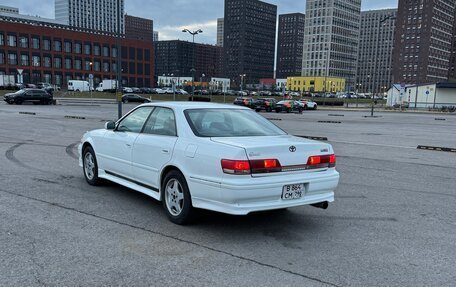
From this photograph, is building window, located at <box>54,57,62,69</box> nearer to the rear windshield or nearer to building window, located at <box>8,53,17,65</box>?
building window, located at <box>8,53,17,65</box>

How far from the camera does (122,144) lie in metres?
6.59

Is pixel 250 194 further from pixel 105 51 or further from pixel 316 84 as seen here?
pixel 316 84

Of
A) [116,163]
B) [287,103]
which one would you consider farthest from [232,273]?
[287,103]

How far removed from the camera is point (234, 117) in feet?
20.6

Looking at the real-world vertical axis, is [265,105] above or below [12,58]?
below

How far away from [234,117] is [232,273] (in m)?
2.70

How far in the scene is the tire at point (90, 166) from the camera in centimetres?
748

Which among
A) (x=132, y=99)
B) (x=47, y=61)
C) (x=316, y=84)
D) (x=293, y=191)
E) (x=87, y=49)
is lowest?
(x=132, y=99)

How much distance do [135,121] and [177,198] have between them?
1760 millimetres

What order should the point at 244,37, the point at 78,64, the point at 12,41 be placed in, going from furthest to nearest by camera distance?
1. the point at 244,37
2. the point at 78,64
3. the point at 12,41

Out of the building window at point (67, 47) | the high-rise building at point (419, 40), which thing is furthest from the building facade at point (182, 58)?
the high-rise building at point (419, 40)

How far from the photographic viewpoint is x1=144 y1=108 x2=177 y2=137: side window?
590 cm

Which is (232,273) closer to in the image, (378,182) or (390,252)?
(390,252)

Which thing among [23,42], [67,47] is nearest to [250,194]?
[23,42]
